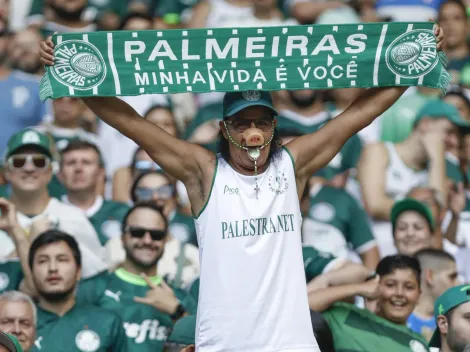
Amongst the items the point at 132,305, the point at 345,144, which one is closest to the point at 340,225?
the point at 345,144

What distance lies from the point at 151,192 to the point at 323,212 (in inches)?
55.5

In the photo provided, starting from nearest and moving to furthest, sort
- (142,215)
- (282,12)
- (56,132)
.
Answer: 1. (142,215)
2. (56,132)
3. (282,12)

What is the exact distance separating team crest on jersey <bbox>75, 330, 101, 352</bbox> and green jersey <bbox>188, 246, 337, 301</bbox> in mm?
770

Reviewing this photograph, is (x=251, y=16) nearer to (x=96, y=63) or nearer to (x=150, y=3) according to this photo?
(x=150, y=3)

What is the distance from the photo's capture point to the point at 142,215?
29.9 feet

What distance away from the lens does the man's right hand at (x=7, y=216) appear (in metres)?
8.87

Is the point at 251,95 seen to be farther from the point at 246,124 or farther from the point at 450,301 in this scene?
the point at 450,301

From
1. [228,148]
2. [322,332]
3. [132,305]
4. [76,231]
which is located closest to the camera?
[228,148]

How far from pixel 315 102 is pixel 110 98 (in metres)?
4.92

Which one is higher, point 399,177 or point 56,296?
point 399,177

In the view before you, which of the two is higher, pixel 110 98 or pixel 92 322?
pixel 110 98

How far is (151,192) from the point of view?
1005cm

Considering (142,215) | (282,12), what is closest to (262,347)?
(142,215)

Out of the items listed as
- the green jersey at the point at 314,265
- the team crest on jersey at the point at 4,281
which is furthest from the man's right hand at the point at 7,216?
the green jersey at the point at 314,265
